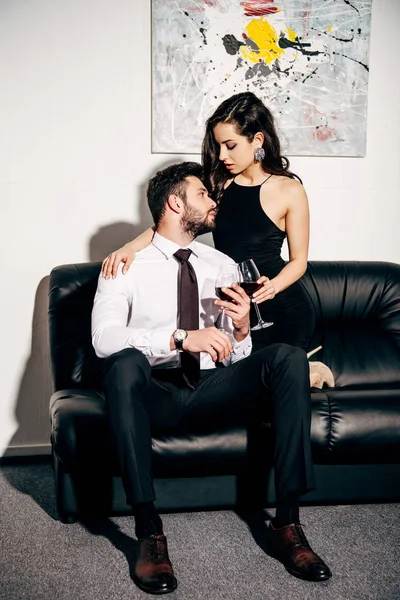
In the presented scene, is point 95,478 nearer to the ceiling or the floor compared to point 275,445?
nearer to the floor

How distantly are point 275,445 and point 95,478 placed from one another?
0.71m

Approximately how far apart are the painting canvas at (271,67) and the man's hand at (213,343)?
4.65ft

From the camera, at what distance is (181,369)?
228 cm

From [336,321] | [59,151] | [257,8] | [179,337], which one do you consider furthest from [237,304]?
[257,8]

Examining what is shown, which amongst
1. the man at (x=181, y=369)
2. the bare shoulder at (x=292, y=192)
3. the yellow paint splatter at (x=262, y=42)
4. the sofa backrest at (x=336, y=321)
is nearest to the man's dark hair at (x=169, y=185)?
the man at (x=181, y=369)

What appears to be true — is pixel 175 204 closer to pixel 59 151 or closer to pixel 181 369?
A: pixel 181 369

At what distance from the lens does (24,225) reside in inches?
122

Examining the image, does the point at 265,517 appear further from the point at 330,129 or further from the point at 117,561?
the point at 330,129

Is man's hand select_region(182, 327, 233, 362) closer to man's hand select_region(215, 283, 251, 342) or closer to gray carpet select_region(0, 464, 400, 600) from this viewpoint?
man's hand select_region(215, 283, 251, 342)

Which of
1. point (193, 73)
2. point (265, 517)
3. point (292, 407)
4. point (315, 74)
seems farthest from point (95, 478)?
point (315, 74)

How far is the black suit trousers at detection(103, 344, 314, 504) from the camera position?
6.31ft

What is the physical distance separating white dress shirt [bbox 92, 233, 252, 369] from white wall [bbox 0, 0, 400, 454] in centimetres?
76

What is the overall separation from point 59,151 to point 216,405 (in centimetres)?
158

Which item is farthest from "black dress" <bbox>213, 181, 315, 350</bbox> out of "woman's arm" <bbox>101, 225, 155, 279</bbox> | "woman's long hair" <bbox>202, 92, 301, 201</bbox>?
"woman's arm" <bbox>101, 225, 155, 279</bbox>
